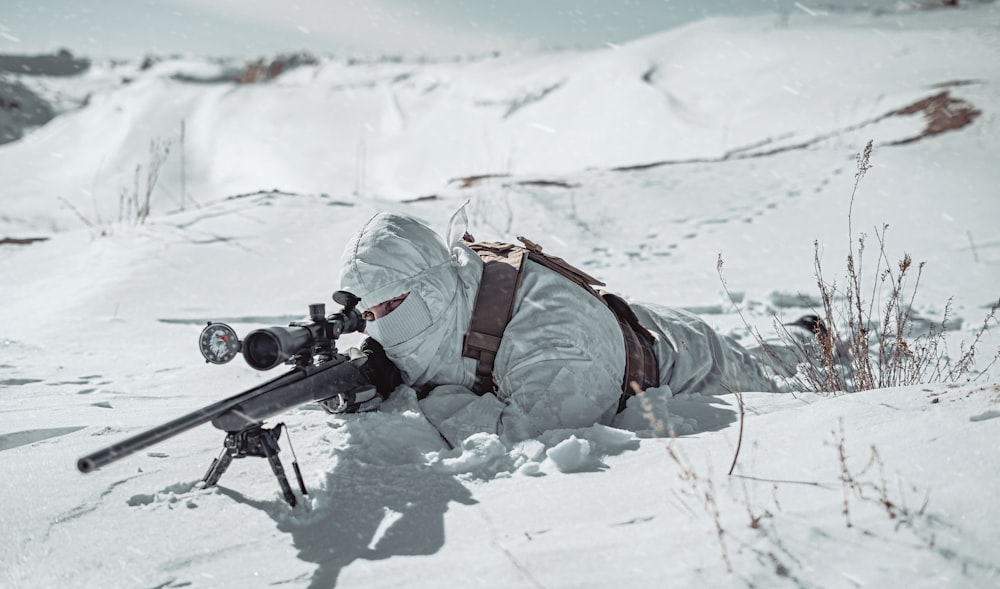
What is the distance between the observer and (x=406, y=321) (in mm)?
2305

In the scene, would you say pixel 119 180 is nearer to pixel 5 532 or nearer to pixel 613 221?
pixel 613 221

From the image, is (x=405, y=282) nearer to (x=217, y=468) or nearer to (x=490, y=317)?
(x=490, y=317)

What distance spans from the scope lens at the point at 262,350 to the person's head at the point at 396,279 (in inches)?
21.8

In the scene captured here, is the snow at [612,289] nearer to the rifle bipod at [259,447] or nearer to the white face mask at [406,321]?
the rifle bipod at [259,447]

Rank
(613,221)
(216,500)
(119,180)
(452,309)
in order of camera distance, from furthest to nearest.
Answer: (119,180)
(613,221)
(452,309)
(216,500)

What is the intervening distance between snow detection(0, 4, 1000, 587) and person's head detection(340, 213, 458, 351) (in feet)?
1.02

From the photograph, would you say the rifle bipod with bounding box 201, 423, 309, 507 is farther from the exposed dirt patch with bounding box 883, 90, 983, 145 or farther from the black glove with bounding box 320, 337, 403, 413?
the exposed dirt patch with bounding box 883, 90, 983, 145

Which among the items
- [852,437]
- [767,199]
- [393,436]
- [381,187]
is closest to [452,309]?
[393,436]

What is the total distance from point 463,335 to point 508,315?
0.19m

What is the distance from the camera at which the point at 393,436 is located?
6.95ft

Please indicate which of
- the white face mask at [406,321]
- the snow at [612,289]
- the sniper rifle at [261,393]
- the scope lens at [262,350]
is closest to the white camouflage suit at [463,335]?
the white face mask at [406,321]

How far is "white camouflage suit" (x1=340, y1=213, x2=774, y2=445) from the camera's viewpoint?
219 cm

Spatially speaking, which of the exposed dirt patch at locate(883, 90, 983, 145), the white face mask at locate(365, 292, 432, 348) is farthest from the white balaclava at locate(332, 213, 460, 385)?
the exposed dirt patch at locate(883, 90, 983, 145)

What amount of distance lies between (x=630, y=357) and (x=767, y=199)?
5.26 metres
